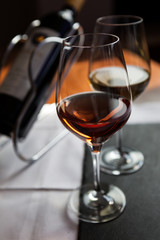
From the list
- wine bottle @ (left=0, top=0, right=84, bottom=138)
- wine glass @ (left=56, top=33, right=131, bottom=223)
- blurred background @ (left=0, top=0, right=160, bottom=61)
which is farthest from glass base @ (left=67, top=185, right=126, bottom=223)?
blurred background @ (left=0, top=0, right=160, bottom=61)

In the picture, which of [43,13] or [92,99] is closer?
[92,99]

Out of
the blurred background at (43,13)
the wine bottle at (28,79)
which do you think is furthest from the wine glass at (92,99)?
the blurred background at (43,13)

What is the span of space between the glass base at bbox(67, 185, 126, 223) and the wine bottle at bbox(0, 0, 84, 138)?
0.22 meters

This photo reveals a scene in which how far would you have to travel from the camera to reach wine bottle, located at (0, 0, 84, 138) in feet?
2.35

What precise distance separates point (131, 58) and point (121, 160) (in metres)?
0.21

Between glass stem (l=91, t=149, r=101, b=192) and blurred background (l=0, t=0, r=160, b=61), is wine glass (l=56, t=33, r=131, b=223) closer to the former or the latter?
glass stem (l=91, t=149, r=101, b=192)

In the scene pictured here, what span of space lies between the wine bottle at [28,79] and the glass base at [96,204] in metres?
0.22

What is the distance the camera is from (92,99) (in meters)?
0.51

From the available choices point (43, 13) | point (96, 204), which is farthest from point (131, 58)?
point (43, 13)

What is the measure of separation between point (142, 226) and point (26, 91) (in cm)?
40

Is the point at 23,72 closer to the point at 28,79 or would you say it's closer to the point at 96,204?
the point at 28,79

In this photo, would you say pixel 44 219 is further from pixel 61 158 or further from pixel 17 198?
pixel 61 158

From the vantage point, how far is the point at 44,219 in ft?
1.73

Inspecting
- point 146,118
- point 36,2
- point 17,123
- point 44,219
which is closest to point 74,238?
point 44,219
